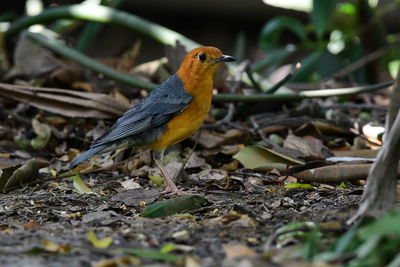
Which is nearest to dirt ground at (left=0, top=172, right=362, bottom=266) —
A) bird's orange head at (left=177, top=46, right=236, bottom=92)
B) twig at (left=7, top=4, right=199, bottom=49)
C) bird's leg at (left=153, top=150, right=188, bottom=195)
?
bird's leg at (left=153, top=150, right=188, bottom=195)

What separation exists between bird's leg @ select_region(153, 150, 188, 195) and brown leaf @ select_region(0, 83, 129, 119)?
2.26 ft

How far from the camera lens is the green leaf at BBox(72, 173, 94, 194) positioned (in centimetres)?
459

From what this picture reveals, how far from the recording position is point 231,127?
5.88 metres

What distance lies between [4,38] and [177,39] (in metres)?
2.03

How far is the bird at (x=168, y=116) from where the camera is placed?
506 centimetres

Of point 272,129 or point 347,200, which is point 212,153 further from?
point 347,200

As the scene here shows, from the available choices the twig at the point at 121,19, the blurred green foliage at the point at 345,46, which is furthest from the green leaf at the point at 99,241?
the blurred green foliage at the point at 345,46

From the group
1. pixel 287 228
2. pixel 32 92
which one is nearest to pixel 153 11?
pixel 32 92

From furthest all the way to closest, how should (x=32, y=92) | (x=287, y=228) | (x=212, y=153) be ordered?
(x=32, y=92) → (x=212, y=153) → (x=287, y=228)

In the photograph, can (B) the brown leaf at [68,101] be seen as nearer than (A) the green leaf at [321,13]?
Yes

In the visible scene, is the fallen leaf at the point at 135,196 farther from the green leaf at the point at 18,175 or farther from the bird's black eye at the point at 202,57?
the bird's black eye at the point at 202,57

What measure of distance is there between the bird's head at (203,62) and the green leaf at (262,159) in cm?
65

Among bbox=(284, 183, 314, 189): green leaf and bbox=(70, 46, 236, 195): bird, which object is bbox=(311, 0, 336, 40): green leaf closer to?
bbox=(70, 46, 236, 195): bird

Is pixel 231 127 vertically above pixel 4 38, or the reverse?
pixel 4 38
